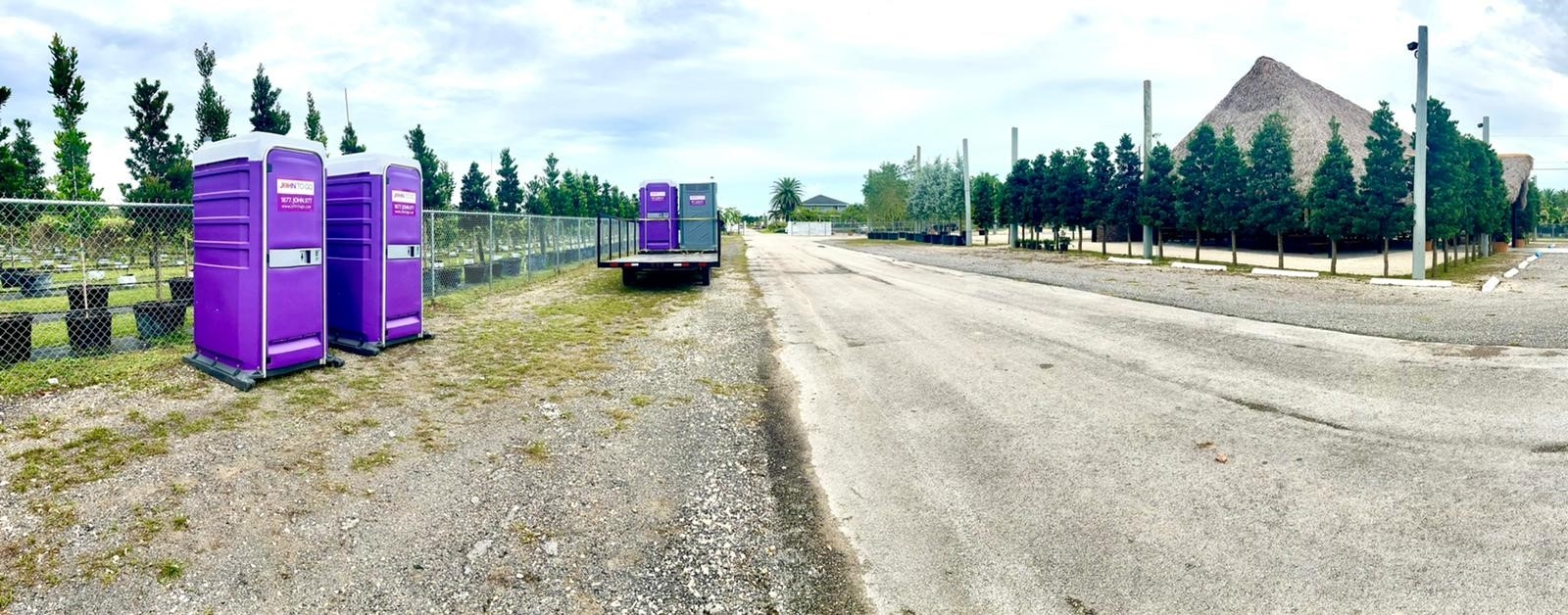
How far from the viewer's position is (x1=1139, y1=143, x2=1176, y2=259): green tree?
3136 centimetres

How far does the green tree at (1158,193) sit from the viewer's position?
31359 mm

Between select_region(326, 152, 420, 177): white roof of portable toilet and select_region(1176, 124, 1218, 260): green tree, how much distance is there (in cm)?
2700

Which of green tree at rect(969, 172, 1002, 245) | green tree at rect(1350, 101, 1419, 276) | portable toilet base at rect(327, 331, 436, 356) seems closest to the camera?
portable toilet base at rect(327, 331, 436, 356)

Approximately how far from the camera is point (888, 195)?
2788 inches

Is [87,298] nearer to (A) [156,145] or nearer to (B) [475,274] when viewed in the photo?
→ (B) [475,274]

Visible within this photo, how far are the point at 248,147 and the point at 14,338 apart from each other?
117 inches

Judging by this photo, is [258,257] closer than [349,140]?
Yes

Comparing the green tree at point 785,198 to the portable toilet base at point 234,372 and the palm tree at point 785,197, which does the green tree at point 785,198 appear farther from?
the portable toilet base at point 234,372

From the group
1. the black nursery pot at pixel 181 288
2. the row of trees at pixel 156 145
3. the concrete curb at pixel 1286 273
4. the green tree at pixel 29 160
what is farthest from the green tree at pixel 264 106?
the concrete curb at pixel 1286 273

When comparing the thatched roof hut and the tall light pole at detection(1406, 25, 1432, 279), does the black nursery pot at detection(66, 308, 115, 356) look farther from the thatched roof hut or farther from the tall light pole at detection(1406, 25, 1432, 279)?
the thatched roof hut

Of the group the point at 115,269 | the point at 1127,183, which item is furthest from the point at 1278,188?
the point at 115,269

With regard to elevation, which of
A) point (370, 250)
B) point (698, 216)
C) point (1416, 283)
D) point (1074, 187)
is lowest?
point (1416, 283)

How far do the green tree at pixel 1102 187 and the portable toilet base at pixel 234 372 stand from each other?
113 ft

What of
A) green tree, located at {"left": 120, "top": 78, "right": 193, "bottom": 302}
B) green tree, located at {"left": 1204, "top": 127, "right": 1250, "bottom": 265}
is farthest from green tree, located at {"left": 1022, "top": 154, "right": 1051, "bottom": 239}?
green tree, located at {"left": 120, "top": 78, "right": 193, "bottom": 302}
